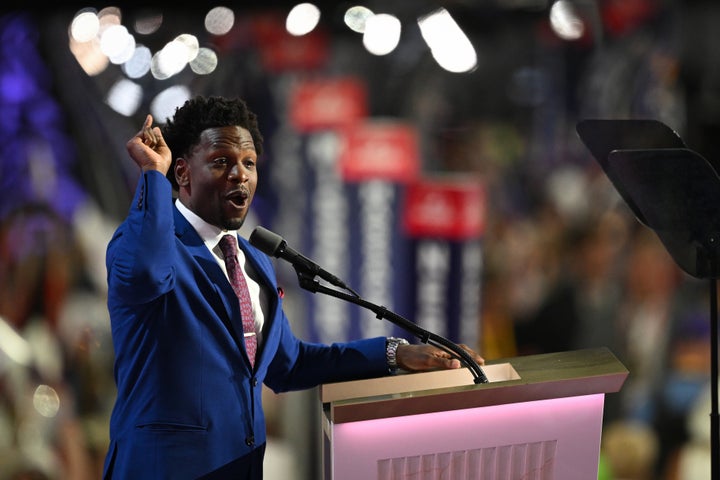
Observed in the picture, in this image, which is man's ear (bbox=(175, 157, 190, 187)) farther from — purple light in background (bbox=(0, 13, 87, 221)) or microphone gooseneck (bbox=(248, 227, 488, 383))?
purple light in background (bbox=(0, 13, 87, 221))

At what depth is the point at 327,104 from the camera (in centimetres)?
383

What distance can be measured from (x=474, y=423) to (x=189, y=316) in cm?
66

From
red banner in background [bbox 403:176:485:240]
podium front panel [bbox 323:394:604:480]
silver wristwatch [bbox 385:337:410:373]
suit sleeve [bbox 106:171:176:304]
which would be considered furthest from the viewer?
red banner in background [bbox 403:176:485:240]

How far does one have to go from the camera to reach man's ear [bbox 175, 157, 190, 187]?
2.17m

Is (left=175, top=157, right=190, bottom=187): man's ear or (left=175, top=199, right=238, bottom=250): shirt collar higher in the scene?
(left=175, top=157, right=190, bottom=187): man's ear

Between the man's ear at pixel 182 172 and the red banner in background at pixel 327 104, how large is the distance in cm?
169

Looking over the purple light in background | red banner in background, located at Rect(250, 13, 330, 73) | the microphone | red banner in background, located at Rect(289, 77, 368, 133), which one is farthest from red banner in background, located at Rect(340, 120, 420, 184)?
the microphone

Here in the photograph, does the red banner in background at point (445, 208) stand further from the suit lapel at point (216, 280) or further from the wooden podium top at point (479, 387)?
the suit lapel at point (216, 280)

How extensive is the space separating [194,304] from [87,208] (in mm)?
1935

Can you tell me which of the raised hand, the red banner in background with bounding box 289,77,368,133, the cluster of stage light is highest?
the cluster of stage light

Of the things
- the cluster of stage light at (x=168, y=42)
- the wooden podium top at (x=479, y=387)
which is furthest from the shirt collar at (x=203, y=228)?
the cluster of stage light at (x=168, y=42)

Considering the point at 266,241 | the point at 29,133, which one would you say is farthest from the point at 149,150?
the point at 29,133

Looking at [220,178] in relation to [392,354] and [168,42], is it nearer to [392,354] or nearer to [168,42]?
[392,354]

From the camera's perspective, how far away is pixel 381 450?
1.97m
